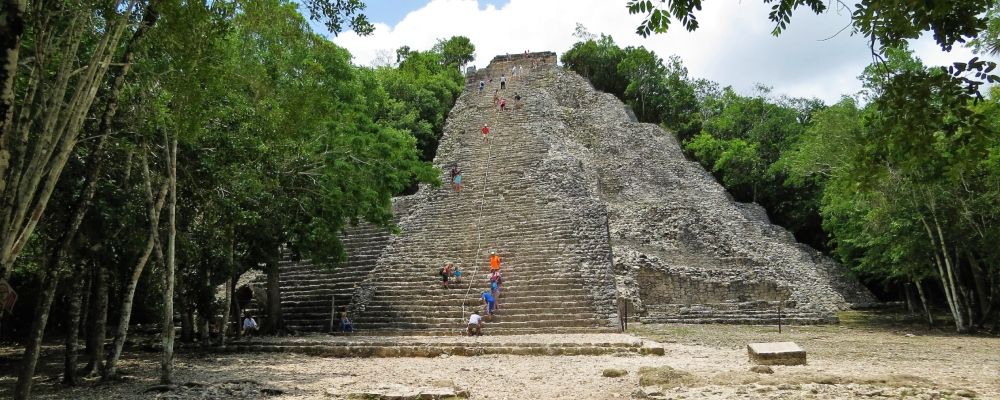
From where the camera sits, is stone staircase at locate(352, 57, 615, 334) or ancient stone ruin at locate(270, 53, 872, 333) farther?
ancient stone ruin at locate(270, 53, 872, 333)

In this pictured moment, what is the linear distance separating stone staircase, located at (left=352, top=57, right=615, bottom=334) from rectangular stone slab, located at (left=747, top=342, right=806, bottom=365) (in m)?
4.66

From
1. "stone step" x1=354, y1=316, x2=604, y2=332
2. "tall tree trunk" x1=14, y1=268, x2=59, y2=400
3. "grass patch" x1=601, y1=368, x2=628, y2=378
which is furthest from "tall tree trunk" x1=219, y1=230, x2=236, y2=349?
"grass patch" x1=601, y1=368, x2=628, y2=378

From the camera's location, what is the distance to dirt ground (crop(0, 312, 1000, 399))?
20.8 ft

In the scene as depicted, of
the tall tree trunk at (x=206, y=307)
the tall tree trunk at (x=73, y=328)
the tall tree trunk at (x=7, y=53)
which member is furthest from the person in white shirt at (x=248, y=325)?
the tall tree trunk at (x=7, y=53)

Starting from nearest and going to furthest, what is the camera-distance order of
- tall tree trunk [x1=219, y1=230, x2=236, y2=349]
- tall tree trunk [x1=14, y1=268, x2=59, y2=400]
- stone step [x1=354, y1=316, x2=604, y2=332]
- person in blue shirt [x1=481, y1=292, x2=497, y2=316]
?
tall tree trunk [x1=14, y1=268, x2=59, y2=400] < tall tree trunk [x1=219, y1=230, x2=236, y2=349] < stone step [x1=354, y1=316, x2=604, y2=332] < person in blue shirt [x1=481, y1=292, x2=497, y2=316]

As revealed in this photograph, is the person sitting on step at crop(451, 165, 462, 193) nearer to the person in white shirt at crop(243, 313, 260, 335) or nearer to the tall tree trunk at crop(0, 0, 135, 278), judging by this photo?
the person in white shirt at crop(243, 313, 260, 335)

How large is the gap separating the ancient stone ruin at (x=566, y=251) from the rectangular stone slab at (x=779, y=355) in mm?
4650

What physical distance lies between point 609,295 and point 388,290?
5.11 m

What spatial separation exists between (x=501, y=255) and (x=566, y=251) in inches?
63.3

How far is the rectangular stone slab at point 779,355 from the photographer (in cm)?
805

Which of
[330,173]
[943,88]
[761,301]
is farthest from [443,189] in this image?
[943,88]

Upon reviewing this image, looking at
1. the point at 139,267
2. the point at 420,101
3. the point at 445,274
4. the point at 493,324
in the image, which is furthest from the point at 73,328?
the point at 420,101

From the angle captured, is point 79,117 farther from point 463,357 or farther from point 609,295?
point 609,295

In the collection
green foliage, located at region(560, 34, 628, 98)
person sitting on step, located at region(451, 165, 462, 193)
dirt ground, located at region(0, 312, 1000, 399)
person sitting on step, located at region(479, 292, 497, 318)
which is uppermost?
green foliage, located at region(560, 34, 628, 98)
